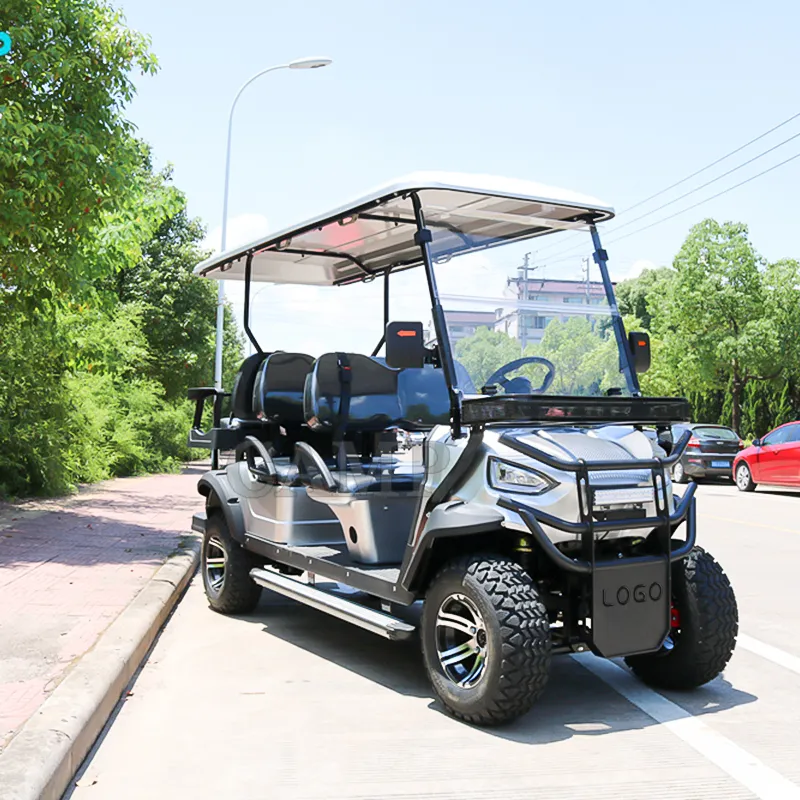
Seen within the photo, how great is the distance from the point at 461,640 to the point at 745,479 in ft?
57.6

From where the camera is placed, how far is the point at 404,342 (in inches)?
201

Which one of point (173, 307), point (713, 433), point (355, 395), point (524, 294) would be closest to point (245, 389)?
point (355, 395)

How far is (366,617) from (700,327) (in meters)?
26.3

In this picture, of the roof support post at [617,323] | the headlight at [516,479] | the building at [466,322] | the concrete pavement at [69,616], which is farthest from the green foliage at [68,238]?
the headlight at [516,479]

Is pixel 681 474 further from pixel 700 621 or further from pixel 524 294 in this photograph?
pixel 700 621

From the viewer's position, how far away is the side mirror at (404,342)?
5.10 metres

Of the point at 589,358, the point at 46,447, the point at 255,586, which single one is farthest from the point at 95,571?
the point at 46,447

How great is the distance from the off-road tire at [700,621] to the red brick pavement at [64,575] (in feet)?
10.3

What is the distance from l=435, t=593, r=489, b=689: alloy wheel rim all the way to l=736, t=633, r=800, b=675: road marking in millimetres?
2265

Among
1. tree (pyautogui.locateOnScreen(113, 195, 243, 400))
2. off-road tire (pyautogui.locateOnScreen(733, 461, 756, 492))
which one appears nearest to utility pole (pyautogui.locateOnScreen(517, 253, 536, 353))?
off-road tire (pyautogui.locateOnScreen(733, 461, 756, 492))

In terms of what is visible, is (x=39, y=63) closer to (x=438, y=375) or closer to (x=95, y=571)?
(x=95, y=571)

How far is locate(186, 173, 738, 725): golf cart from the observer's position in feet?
15.1

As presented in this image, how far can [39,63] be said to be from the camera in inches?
388

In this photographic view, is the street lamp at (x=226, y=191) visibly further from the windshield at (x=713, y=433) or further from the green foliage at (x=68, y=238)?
the windshield at (x=713, y=433)
